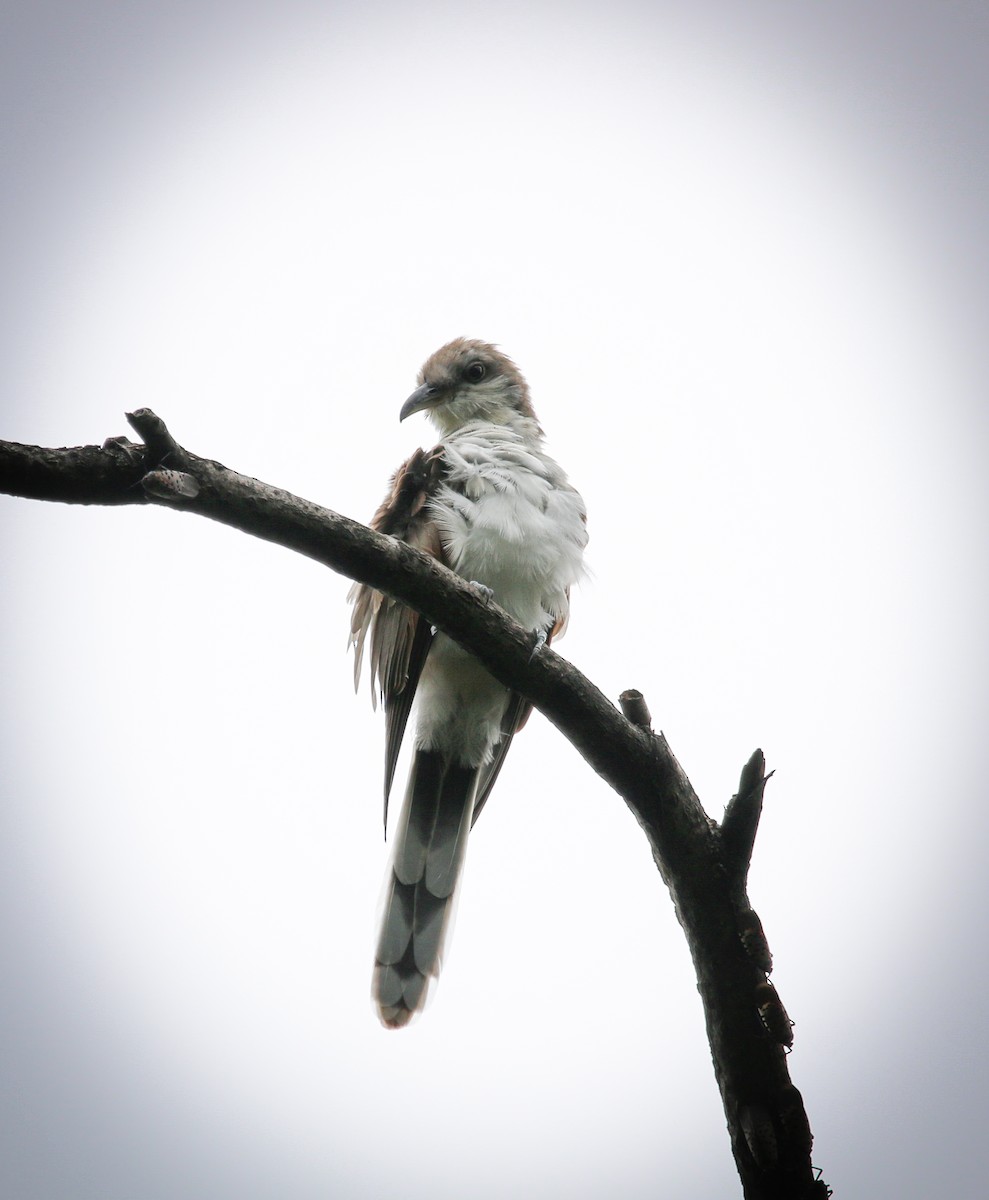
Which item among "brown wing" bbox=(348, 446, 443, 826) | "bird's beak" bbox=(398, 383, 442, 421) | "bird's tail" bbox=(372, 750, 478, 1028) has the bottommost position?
"bird's tail" bbox=(372, 750, 478, 1028)

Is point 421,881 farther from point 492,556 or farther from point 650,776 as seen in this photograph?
point 650,776

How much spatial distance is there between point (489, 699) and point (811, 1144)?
228 cm

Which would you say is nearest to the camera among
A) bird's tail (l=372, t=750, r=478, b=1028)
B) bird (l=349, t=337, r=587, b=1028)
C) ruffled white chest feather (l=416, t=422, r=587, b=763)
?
bird's tail (l=372, t=750, r=478, b=1028)

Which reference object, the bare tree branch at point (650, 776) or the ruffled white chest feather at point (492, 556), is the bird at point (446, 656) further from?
the bare tree branch at point (650, 776)

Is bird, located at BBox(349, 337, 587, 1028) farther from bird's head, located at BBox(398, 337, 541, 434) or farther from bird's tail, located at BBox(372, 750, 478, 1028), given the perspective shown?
bird's head, located at BBox(398, 337, 541, 434)

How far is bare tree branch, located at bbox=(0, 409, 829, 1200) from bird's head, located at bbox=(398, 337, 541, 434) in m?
3.11

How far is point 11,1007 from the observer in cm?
2072

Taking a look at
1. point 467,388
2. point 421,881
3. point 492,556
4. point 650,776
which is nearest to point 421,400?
point 467,388

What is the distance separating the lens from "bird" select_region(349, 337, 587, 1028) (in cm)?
397

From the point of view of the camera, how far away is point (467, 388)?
5.84 meters

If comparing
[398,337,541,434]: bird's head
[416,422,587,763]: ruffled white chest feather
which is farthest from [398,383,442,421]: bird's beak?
[416,422,587,763]: ruffled white chest feather

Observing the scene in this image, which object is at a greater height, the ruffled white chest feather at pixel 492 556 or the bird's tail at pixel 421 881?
the ruffled white chest feather at pixel 492 556

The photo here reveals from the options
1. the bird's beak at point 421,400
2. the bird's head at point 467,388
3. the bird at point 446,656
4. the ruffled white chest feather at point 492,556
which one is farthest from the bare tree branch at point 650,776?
the bird's beak at point 421,400

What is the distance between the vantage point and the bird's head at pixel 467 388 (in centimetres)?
578
